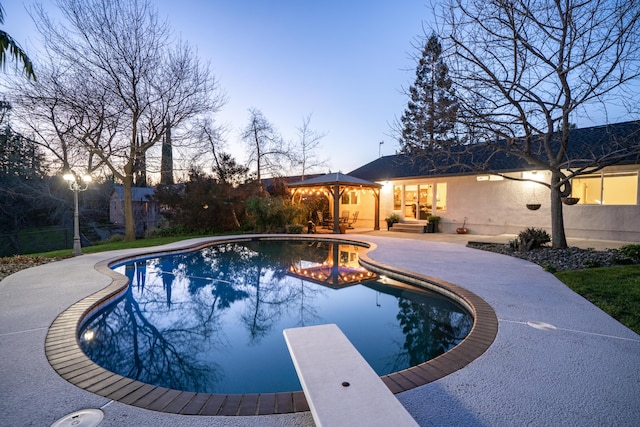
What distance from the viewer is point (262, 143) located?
22078 millimetres

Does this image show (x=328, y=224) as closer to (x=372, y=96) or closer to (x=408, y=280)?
(x=372, y=96)

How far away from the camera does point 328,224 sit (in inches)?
706

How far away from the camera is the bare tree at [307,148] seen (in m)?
24.5

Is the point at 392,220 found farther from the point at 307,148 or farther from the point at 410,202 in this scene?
the point at 307,148

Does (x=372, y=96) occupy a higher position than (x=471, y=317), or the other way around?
(x=372, y=96)

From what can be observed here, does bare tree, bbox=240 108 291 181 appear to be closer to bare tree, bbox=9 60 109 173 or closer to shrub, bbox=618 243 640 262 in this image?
bare tree, bbox=9 60 109 173

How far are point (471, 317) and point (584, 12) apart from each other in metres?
8.00

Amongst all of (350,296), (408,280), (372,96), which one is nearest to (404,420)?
(350,296)

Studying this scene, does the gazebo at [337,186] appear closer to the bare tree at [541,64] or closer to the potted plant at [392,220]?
the potted plant at [392,220]

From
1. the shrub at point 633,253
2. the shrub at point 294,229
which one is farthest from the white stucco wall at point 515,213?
the shrub at point 294,229

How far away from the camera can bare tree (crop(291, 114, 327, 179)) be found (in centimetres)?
2450

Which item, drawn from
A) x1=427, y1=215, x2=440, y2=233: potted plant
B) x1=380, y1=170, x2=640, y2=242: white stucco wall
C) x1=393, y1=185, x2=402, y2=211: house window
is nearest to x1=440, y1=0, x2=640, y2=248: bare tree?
x1=380, y1=170, x2=640, y2=242: white stucco wall

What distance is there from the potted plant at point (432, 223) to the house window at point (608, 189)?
219 inches

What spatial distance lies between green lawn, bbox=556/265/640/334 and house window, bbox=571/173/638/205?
20.9 feet
